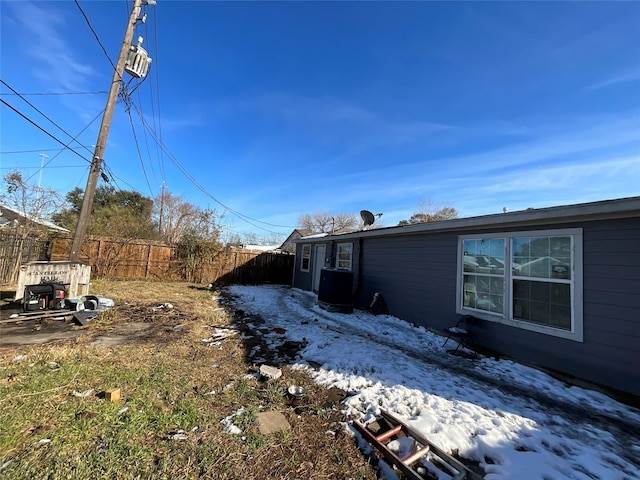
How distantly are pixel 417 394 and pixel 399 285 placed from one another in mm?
4087

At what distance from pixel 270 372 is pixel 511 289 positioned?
4.11 m

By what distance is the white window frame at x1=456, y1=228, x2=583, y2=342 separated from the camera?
373 centimetres

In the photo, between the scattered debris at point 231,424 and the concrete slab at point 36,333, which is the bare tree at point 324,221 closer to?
the concrete slab at point 36,333

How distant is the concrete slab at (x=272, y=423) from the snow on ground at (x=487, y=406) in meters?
0.69

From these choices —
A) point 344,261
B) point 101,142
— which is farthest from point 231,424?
point 101,142

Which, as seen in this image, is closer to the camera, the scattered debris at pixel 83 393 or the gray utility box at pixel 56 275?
the scattered debris at pixel 83 393

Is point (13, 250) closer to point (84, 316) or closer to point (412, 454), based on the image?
point (84, 316)

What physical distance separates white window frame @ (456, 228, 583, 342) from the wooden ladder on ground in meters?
3.07

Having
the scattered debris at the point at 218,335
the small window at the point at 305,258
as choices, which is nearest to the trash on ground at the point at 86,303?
the scattered debris at the point at 218,335

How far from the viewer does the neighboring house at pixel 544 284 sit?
339 centimetres

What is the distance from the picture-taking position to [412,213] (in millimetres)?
23703

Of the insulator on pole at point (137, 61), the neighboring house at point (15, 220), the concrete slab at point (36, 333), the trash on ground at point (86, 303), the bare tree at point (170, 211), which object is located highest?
the insulator on pole at point (137, 61)

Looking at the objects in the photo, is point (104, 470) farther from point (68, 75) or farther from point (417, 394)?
point (68, 75)

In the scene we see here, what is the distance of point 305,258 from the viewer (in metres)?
13.1
